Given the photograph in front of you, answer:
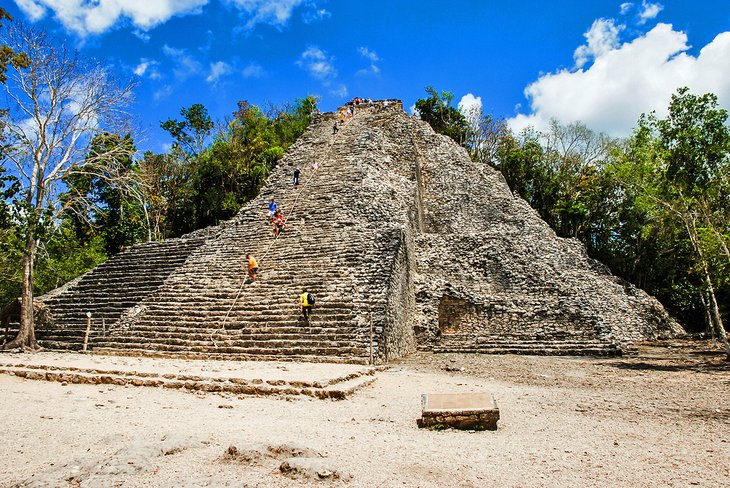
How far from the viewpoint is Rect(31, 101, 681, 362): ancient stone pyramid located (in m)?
10.1

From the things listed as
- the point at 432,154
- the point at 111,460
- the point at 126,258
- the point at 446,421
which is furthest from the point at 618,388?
the point at 432,154

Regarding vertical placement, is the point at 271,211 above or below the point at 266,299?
above

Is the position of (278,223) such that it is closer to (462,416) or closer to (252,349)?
(252,349)

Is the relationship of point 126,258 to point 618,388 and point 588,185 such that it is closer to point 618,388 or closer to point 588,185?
point 618,388

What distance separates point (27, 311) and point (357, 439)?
978cm

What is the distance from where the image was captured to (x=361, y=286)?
11.0 m

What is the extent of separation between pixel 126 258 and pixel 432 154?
14976 mm

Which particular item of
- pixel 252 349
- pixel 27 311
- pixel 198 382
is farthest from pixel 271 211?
pixel 198 382

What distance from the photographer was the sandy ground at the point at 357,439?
328cm

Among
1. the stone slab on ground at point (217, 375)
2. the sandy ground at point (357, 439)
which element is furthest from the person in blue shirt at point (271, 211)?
the sandy ground at point (357, 439)

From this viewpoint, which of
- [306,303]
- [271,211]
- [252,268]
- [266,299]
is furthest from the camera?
[271,211]

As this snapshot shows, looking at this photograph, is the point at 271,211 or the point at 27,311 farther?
the point at 271,211

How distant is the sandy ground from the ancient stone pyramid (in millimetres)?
3218

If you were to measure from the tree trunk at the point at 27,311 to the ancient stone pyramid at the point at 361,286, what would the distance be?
72 cm
